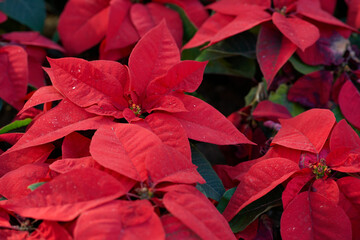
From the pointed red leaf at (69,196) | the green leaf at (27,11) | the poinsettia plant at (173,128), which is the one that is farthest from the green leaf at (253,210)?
the green leaf at (27,11)

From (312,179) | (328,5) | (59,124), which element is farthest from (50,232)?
(328,5)

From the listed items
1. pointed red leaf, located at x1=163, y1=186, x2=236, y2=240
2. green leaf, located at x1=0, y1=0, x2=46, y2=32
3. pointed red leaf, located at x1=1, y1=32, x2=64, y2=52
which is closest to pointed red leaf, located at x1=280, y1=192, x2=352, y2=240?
pointed red leaf, located at x1=163, y1=186, x2=236, y2=240

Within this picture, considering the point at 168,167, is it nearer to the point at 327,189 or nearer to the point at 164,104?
the point at 164,104

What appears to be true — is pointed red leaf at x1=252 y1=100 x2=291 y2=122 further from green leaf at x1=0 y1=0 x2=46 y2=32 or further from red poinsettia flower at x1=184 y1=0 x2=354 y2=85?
green leaf at x1=0 y1=0 x2=46 y2=32

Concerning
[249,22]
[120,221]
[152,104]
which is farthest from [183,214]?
[249,22]

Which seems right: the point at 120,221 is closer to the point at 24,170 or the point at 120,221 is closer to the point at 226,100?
the point at 24,170
